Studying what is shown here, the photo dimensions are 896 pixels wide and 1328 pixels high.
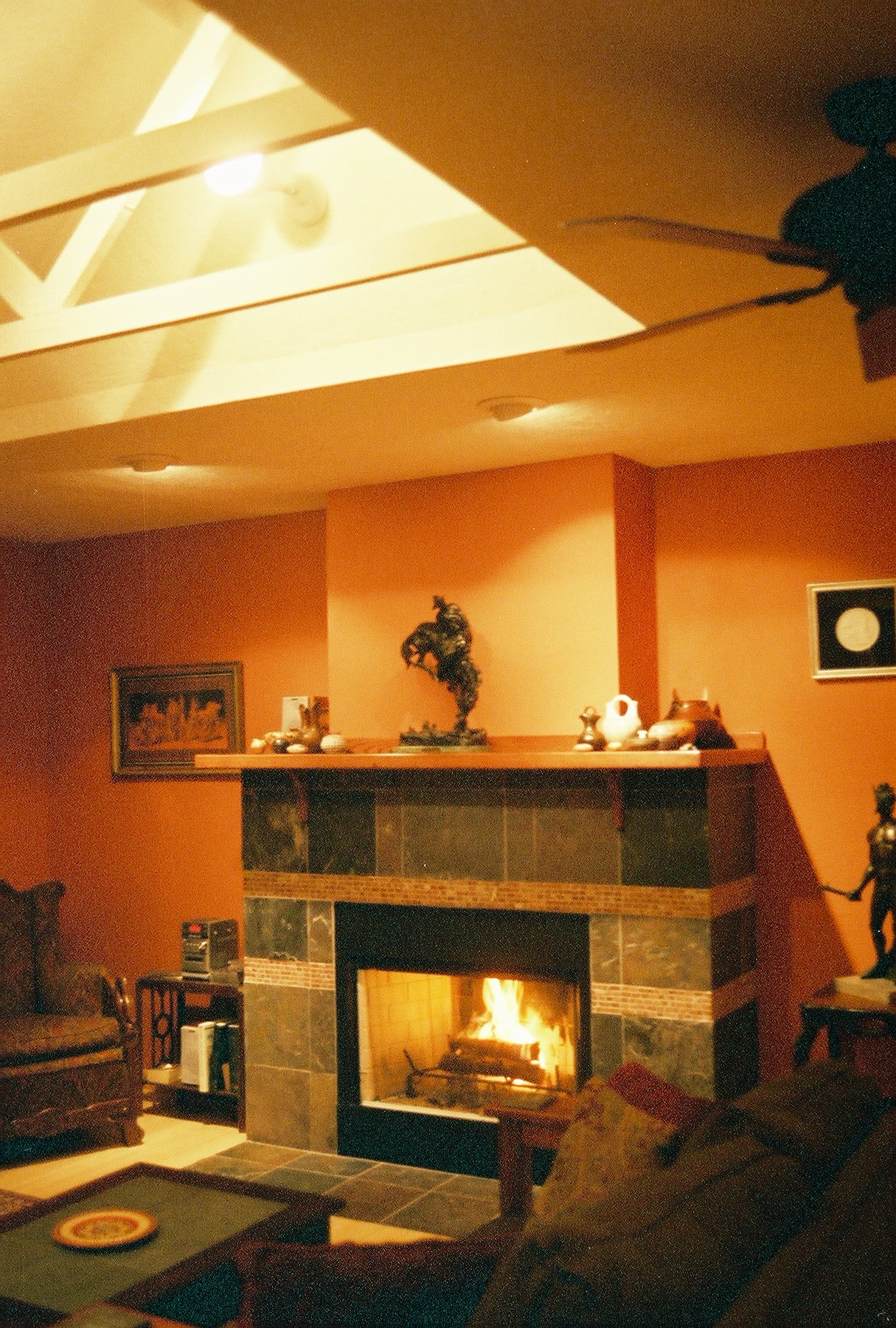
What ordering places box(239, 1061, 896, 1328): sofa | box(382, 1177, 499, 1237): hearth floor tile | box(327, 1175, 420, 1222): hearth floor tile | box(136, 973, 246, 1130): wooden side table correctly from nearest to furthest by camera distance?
1. box(239, 1061, 896, 1328): sofa
2. box(382, 1177, 499, 1237): hearth floor tile
3. box(327, 1175, 420, 1222): hearth floor tile
4. box(136, 973, 246, 1130): wooden side table

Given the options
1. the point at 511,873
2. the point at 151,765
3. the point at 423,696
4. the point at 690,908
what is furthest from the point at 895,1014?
the point at 151,765

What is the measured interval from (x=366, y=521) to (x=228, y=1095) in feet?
8.49

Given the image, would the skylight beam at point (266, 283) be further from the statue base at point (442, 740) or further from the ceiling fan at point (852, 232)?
the statue base at point (442, 740)

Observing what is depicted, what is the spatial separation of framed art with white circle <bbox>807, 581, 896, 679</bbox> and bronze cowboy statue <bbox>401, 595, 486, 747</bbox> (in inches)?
51.9

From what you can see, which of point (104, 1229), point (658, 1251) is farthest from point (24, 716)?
point (658, 1251)

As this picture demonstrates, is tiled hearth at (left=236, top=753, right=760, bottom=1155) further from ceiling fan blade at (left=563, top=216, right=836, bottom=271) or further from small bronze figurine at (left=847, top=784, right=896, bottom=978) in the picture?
ceiling fan blade at (left=563, top=216, right=836, bottom=271)

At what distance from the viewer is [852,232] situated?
197cm

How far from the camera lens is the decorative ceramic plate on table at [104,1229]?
2.92 m

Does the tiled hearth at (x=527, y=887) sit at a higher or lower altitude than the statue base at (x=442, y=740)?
lower

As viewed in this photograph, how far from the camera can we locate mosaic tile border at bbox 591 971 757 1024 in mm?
4109

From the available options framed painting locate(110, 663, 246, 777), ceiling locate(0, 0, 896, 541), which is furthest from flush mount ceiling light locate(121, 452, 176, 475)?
framed painting locate(110, 663, 246, 777)

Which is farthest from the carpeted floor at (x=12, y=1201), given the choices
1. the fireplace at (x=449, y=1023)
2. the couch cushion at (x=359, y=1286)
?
the couch cushion at (x=359, y=1286)

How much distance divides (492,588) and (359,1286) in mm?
3341

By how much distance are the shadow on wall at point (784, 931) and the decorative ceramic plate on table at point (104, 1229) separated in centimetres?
249
